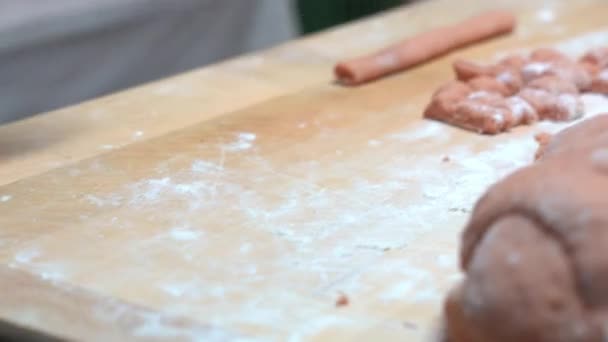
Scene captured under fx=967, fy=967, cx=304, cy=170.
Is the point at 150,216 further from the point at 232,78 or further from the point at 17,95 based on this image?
the point at 17,95

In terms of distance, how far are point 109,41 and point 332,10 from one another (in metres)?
1.41

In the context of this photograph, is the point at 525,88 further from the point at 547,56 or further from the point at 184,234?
the point at 184,234

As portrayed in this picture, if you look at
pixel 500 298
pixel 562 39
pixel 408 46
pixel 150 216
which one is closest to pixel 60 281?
pixel 150 216

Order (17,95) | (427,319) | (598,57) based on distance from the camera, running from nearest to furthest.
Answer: (427,319) < (598,57) < (17,95)

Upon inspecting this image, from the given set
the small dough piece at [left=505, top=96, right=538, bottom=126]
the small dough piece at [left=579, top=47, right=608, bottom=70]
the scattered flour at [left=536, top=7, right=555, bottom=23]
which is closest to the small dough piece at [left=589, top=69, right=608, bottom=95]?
the small dough piece at [left=579, top=47, right=608, bottom=70]

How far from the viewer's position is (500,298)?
1.04 meters

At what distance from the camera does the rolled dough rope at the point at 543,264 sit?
1.03 meters

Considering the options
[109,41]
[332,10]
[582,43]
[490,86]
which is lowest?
[332,10]

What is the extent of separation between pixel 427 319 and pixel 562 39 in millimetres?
1613

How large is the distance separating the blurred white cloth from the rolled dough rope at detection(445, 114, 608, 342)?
2001 millimetres

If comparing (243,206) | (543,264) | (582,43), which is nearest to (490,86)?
(582,43)

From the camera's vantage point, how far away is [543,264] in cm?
103

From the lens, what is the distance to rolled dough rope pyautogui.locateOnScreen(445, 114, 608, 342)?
1026mm

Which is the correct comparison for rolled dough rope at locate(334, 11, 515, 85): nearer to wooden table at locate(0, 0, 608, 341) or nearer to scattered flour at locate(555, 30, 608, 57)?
wooden table at locate(0, 0, 608, 341)
